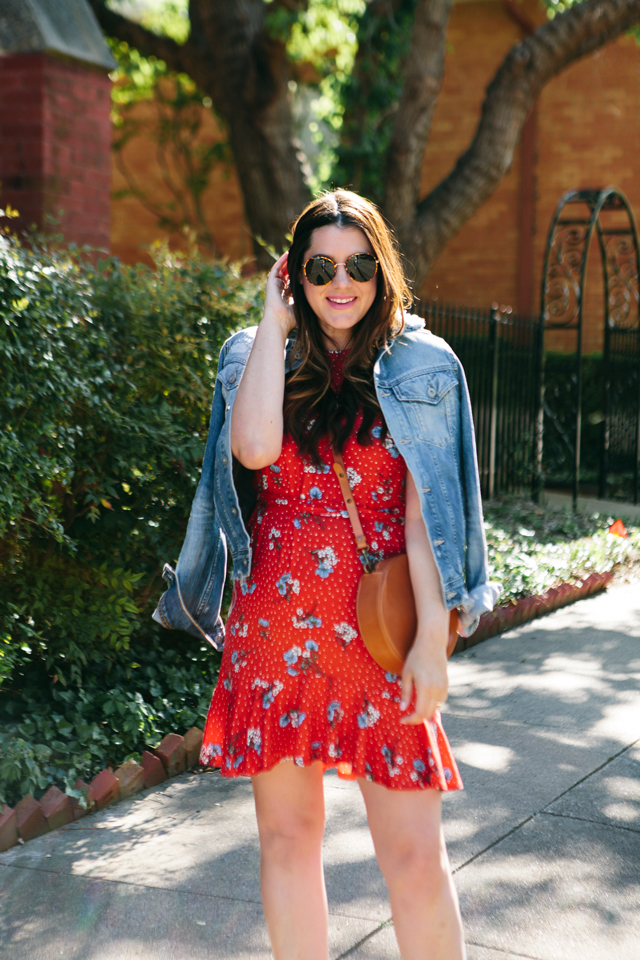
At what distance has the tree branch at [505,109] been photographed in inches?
372

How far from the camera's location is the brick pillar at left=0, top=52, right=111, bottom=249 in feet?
20.7

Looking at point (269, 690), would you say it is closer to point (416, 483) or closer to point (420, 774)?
point (420, 774)

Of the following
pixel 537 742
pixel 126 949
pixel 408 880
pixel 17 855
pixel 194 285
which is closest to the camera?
pixel 408 880

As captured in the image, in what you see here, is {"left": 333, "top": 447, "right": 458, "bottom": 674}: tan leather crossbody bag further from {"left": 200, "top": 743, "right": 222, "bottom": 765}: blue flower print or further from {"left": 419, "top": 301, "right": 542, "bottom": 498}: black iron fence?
{"left": 419, "top": 301, "right": 542, "bottom": 498}: black iron fence

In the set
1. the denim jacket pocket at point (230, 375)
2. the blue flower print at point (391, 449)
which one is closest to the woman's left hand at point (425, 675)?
the blue flower print at point (391, 449)

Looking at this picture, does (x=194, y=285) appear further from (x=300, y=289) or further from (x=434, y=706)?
(x=434, y=706)

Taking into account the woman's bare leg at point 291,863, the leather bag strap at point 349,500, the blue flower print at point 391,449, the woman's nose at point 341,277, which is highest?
the woman's nose at point 341,277

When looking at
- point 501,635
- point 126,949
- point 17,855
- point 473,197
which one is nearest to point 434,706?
point 126,949

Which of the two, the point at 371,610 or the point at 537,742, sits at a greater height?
the point at 371,610

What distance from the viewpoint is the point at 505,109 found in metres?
9.59

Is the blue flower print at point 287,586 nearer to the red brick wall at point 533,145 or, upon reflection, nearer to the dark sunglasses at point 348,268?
the dark sunglasses at point 348,268

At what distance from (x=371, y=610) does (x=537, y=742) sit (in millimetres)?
2429

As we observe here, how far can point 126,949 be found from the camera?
257 centimetres

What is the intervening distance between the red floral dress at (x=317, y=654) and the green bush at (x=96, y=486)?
139 cm
